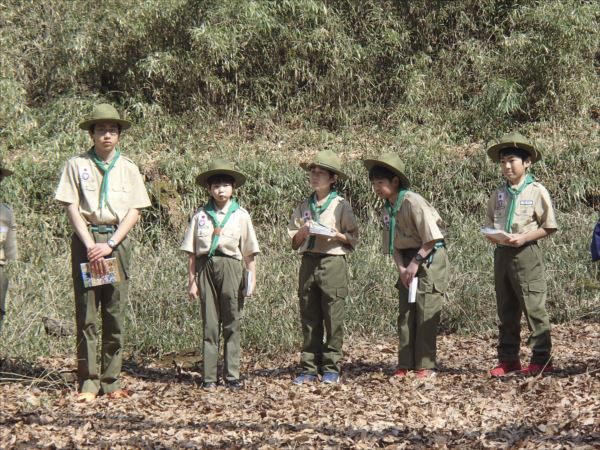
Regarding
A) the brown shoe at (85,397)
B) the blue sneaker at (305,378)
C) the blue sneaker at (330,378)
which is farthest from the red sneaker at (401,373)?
the brown shoe at (85,397)

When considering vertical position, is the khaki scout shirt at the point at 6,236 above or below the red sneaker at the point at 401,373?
above

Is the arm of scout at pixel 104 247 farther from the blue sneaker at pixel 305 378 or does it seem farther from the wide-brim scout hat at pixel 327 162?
the blue sneaker at pixel 305 378

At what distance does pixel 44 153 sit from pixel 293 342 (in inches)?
230

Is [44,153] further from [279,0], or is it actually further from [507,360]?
[507,360]

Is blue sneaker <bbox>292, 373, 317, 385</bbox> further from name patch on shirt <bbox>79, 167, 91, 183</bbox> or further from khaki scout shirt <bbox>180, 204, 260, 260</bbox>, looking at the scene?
name patch on shirt <bbox>79, 167, 91, 183</bbox>

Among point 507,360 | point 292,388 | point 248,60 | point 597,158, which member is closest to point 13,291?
point 292,388

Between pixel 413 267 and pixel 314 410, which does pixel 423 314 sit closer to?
pixel 413 267

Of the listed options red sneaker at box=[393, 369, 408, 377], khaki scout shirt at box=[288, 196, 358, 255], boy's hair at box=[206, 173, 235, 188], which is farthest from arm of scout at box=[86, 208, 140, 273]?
red sneaker at box=[393, 369, 408, 377]

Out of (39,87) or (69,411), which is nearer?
(69,411)

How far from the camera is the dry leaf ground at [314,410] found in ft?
15.8

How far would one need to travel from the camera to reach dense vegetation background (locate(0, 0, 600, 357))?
36.8 feet

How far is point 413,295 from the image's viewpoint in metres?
6.38

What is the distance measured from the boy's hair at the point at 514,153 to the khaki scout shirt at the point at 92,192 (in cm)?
283

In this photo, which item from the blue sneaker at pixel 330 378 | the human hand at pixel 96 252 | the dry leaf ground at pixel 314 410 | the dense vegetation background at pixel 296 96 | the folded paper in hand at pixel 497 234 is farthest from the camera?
the dense vegetation background at pixel 296 96
